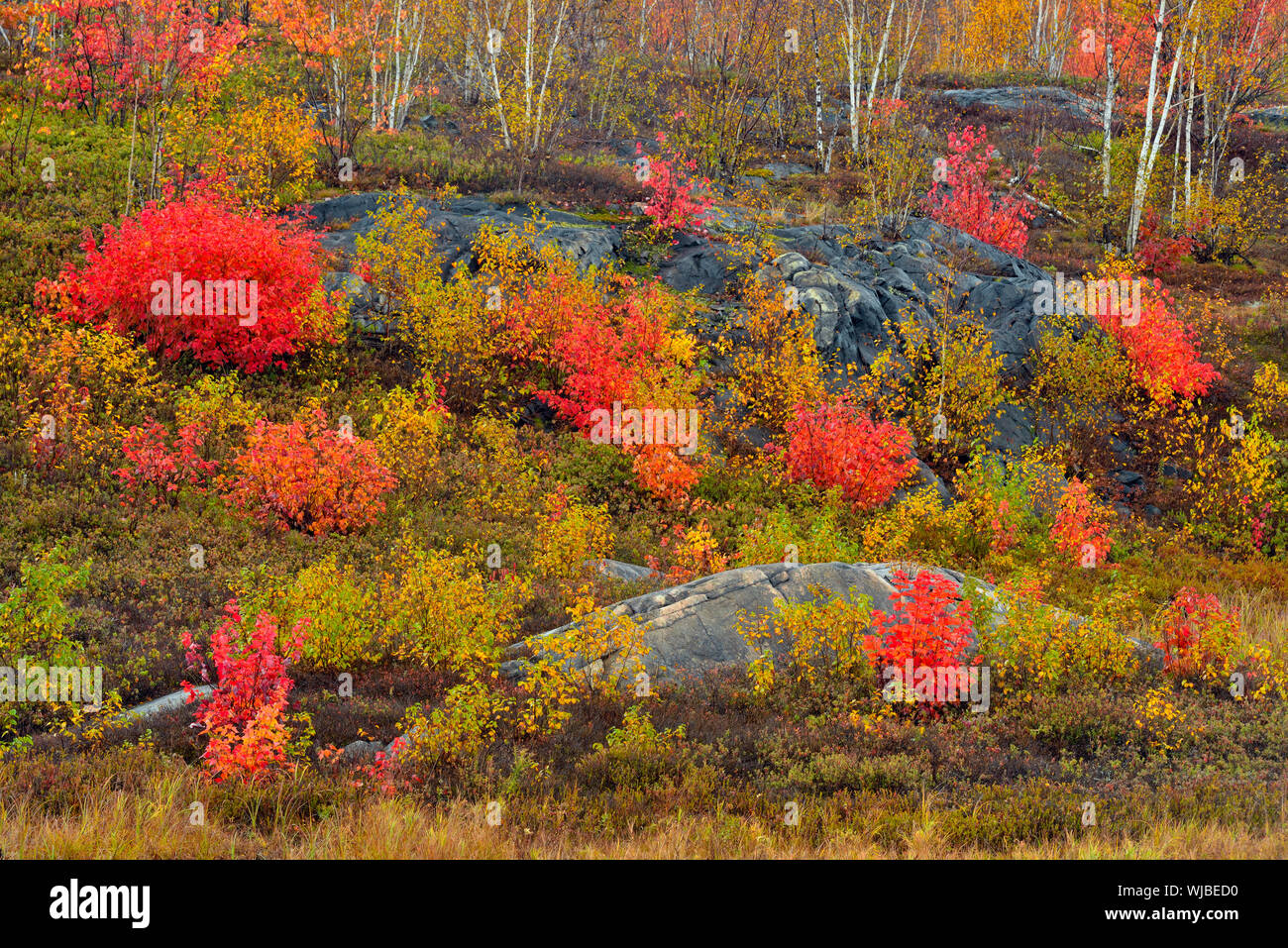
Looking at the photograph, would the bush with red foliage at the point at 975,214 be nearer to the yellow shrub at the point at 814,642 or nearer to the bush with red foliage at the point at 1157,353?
the bush with red foliage at the point at 1157,353

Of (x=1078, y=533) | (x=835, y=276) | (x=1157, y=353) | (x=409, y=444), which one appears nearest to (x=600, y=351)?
(x=409, y=444)

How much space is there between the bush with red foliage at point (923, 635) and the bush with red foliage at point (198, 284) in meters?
11.6

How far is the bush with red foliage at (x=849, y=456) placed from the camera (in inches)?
650

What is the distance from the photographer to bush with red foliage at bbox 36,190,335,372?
15.1 m

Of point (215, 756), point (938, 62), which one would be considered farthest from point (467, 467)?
point (938, 62)

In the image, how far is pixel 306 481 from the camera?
41.1 feet

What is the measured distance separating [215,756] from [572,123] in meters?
37.5

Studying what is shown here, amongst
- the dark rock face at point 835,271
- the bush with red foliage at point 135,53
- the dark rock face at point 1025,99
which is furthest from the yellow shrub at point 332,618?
the dark rock face at point 1025,99

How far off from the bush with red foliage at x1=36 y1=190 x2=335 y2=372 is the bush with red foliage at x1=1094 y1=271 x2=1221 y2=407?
17.6m

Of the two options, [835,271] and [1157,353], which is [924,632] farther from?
[1157,353]

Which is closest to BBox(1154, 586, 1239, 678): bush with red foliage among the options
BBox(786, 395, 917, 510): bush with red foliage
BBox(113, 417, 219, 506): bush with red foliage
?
BBox(786, 395, 917, 510): bush with red foliage

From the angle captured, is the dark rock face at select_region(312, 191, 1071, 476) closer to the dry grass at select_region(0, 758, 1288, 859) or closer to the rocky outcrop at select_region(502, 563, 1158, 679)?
the rocky outcrop at select_region(502, 563, 1158, 679)
